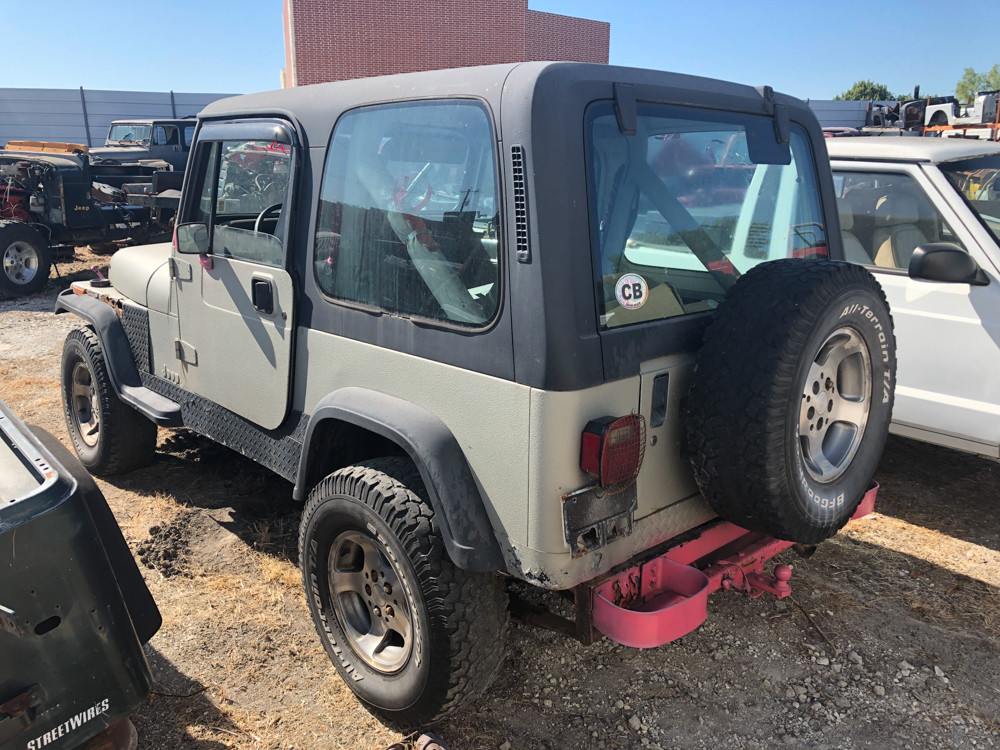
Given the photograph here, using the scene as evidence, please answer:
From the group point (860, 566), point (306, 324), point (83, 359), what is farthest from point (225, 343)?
point (860, 566)

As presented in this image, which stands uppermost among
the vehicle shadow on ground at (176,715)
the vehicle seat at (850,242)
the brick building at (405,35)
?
the brick building at (405,35)

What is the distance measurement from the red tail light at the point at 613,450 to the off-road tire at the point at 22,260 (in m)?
10.5

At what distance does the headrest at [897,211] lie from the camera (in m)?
4.33

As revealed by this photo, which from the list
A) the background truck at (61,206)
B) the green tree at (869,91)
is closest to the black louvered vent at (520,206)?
the background truck at (61,206)

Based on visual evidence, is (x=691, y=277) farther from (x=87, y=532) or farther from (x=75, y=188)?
(x=75, y=188)

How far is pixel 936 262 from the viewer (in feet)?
12.3

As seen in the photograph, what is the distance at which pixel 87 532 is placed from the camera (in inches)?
78.2

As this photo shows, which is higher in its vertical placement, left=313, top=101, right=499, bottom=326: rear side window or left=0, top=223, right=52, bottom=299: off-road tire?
left=313, top=101, right=499, bottom=326: rear side window

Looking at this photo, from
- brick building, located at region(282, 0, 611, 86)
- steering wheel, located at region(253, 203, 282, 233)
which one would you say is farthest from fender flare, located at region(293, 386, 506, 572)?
brick building, located at region(282, 0, 611, 86)

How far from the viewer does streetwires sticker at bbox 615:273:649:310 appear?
218 centimetres

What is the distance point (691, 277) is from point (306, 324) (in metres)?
1.42

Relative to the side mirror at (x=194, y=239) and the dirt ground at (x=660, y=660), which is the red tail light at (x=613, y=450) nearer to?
the dirt ground at (x=660, y=660)

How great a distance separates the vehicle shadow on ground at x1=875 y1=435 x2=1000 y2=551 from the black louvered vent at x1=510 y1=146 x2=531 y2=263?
3282 mm

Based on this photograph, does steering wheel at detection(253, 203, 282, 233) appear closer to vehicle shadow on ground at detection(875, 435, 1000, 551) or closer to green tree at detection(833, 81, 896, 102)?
vehicle shadow on ground at detection(875, 435, 1000, 551)
